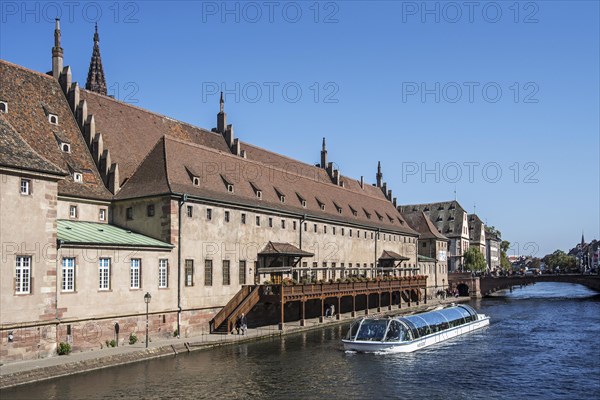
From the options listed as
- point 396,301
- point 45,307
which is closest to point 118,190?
point 45,307

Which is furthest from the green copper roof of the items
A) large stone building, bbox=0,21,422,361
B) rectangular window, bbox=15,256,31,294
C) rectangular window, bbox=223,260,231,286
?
rectangular window, bbox=223,260,231,286

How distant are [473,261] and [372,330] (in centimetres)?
8729

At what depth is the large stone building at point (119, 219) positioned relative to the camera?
100ft

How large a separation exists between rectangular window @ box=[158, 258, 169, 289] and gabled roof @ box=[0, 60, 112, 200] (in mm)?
6533

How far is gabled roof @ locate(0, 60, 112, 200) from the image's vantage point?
1586 inches

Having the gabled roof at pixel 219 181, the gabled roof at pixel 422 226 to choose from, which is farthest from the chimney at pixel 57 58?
the gabled roof at pixel 422 226

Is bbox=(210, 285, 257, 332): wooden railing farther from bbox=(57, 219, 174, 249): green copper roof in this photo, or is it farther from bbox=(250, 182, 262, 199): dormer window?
bbox=(250, 182, 262, 199): dormer window

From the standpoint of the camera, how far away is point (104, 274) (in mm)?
35688

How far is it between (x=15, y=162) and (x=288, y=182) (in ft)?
107

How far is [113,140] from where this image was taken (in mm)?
46844

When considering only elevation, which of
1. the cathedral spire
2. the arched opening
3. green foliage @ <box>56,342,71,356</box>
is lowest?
the arched opening

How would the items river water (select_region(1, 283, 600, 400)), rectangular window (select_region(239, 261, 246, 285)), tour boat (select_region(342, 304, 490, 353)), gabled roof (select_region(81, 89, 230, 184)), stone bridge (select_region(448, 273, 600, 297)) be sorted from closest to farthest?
river water (select_region(1, 283, 600, 400))
tour boat (select_region(342, 304, 490, 353))
gabled roof (select_region(81, 89, 230, 184))
rectangular window (select_region(239, 261, 246, 285))
stone bridge (select_region(448, 273, 600, 297))

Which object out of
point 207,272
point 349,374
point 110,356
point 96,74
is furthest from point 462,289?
point 110,356

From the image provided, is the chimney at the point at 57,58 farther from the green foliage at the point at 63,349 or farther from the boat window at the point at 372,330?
the boat window at the point at 372,330
